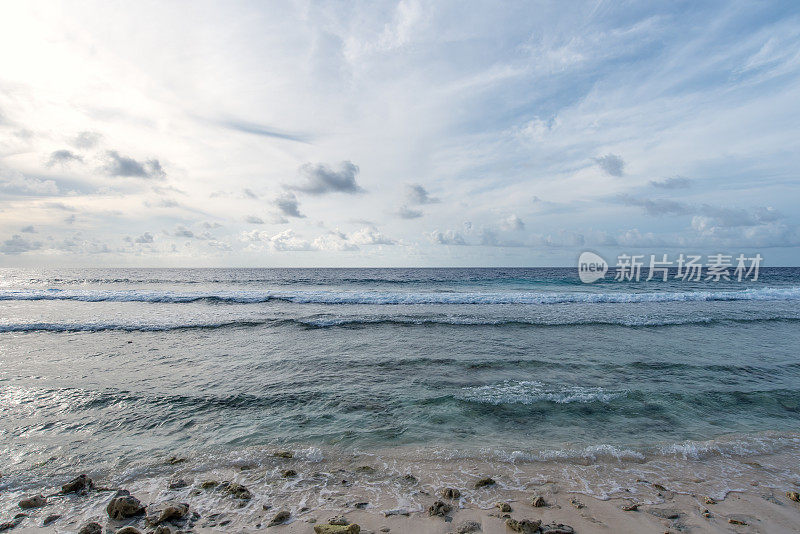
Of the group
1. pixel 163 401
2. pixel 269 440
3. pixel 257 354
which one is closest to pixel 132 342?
pixel 257 354

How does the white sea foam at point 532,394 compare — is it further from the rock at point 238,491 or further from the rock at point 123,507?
the rock at point 123,507

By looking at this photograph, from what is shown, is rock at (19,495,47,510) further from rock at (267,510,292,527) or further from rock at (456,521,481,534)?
rock at (456,521,481,534)

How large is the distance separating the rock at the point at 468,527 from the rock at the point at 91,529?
4099 millimetres

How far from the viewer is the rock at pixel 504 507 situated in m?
4.21

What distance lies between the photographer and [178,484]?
4871 mm

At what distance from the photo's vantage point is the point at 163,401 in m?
8.00

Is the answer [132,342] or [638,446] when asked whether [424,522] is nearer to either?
[638,446]

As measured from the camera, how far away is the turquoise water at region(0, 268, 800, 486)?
6352 mm

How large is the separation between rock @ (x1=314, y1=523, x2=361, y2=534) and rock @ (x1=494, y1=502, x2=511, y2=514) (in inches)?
69.4

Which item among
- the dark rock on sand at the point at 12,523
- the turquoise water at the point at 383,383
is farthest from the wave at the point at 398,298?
the dark rock on sand at the point at 12,523

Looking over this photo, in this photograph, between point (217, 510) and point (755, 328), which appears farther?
point (755, 328)

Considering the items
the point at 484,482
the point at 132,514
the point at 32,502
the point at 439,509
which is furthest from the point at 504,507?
the point at 32,502

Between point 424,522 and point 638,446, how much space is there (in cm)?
426

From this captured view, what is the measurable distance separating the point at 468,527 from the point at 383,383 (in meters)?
5.37
